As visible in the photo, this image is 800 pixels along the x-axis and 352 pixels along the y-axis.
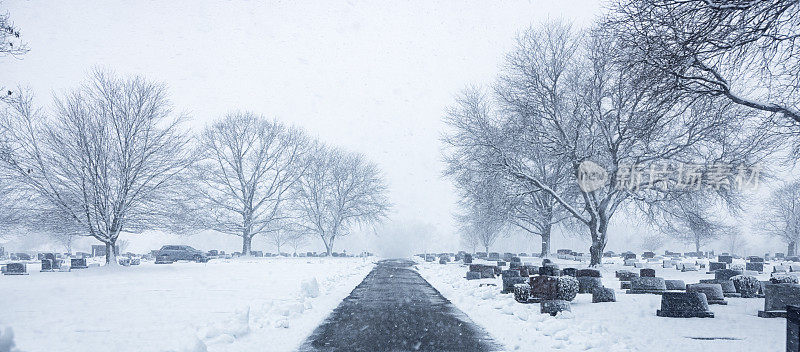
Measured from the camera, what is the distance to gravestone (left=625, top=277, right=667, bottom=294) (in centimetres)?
1455

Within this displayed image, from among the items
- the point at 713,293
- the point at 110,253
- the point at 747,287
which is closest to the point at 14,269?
the point at 110,253

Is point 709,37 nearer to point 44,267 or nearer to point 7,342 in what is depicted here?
point 7,342

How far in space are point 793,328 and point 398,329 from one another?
5.54 m

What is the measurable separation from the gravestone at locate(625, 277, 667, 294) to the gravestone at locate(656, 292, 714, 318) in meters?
5.02

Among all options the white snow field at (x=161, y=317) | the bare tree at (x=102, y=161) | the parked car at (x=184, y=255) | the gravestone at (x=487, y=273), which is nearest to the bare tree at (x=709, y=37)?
the white snow field at (x=161, y=317)

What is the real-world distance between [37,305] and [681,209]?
2671cm

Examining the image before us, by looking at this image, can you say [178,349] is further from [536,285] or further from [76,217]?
[76,217]

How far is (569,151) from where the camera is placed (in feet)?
82.7

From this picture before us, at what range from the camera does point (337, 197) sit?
54.1 m

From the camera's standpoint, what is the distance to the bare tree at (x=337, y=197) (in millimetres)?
52469

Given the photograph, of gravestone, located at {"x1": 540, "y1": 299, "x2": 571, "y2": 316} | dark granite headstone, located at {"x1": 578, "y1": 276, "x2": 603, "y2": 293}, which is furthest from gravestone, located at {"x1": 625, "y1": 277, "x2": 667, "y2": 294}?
gravestone, located at {"x1": 540, "y1": 299, "x2": 571, "y2": 316}

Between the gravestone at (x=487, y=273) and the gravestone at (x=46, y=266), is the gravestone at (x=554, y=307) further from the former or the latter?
the gravestone at (x=46, y=266)

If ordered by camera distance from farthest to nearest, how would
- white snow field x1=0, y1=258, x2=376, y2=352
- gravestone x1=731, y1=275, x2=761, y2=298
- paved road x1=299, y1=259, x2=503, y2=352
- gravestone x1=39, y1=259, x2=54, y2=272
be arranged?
gravestone x1=39, y1=259, x2=54, y2=272 → gravestone x1=731, y1=275, x2=761, y2=298 → paved road x1=299, y1=259, x2=503, y2=352 → white snow field x1=0, y1=258, x2=376, y2=352

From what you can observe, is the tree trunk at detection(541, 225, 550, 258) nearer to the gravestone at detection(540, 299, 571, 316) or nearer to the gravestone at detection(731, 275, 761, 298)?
the gravestone at detection(731, 275, 761, 298)
